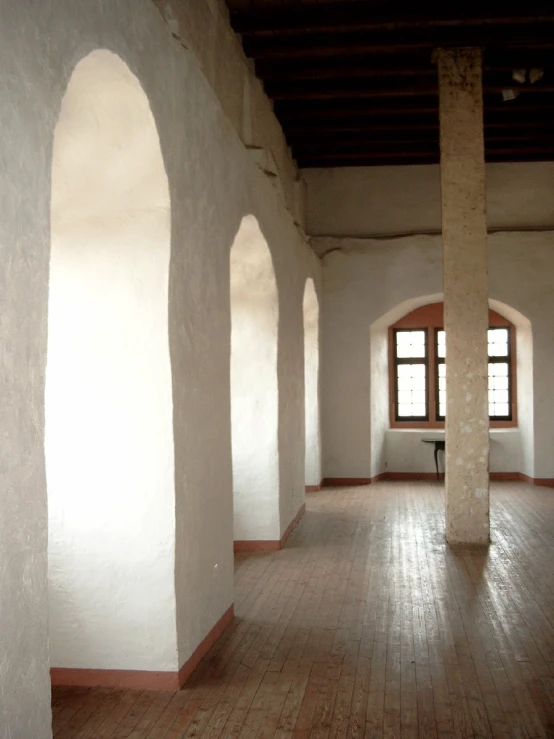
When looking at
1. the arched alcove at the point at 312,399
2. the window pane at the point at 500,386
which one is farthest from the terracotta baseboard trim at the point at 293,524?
the window pane at the point at 500,386

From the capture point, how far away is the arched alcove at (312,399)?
1244 centimetres

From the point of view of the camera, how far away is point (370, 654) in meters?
5.22

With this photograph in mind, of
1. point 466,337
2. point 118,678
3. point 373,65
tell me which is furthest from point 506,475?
point 118,678

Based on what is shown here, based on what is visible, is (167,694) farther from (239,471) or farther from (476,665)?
(239,471)

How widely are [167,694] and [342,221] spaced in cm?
970

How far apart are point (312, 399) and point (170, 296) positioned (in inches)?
314

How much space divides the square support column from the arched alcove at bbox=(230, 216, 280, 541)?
182cm

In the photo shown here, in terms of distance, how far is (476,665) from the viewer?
16.3 feet

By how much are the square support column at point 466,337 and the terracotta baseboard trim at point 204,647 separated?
3.24m

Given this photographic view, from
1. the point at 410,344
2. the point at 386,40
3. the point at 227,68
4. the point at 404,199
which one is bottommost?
the point at 410,344

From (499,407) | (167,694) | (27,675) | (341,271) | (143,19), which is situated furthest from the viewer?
(499,407)

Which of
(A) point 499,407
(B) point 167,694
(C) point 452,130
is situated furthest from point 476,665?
(A) point 499,407

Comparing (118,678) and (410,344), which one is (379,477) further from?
(118,678)

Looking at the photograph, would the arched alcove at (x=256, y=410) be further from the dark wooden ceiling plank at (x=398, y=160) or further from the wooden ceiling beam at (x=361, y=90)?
the dark wooden ceiling plank at (x=398, y=160)
